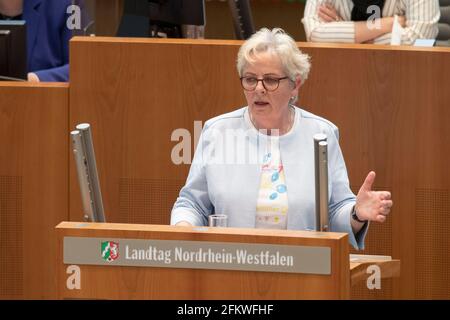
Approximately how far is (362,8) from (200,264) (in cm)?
276

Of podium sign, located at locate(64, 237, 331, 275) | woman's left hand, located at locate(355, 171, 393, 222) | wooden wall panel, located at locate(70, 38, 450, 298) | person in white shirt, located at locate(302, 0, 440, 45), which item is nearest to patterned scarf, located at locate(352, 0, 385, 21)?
person in white shirt, located at locate(302, 0, 440, 45)

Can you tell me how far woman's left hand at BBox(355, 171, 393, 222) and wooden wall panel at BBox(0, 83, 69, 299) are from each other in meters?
1.81

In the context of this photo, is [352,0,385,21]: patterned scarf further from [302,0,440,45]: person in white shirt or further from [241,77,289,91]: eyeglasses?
[241,77,289,91]: eyeglasses

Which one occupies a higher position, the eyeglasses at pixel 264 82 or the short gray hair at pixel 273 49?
the short gray hair at pixel 273 49

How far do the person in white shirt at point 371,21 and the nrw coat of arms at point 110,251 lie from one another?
2579 mm

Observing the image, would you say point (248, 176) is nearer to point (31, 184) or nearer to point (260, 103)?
point (260, 103)

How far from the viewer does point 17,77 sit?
218 inches

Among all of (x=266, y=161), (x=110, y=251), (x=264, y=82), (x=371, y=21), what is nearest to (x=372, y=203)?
(x=266, y=161)

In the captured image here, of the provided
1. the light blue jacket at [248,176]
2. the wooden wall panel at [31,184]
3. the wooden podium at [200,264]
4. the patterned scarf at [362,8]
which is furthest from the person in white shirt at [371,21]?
the wooden podium at [200,264]

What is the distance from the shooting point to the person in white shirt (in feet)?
19.1

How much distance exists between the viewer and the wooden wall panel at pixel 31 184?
17.5 feet

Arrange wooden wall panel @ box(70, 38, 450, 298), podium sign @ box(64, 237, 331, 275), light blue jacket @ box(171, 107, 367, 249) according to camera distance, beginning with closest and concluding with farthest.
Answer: podium sign @ box(64, 237, 331, 275) < light blue jacket @ box(171, 107, 367, 249) < wooden wall panel @ box(70, 38, 450, 298)

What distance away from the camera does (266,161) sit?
434 cm

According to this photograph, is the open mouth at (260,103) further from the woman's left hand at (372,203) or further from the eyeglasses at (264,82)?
the woman's left hand at (372,203)
